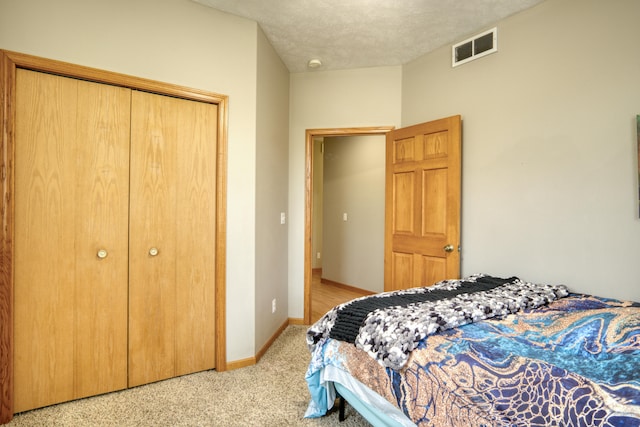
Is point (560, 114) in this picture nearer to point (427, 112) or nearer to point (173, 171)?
point (427, 112)

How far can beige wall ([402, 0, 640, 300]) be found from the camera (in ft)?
6.17

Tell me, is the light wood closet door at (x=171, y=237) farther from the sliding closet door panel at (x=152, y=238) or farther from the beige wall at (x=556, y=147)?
the beige wall at (x=556, y=147)

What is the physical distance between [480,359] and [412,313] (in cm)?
34

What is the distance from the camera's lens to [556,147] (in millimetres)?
2160

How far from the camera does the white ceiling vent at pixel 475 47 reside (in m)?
2.53

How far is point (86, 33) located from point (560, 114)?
3026 millimetres

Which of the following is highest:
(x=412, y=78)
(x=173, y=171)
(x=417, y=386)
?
(x=412, y=78)

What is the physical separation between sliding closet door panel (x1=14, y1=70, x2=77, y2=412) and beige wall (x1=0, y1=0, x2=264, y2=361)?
25 cm

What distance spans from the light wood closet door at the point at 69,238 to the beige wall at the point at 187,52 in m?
0.20

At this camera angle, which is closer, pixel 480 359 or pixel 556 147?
pixel 480 359

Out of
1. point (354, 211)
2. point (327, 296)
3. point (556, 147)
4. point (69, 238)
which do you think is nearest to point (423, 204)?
point (556, 147)

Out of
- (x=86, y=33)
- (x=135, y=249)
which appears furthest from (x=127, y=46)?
(x=135, y=249)

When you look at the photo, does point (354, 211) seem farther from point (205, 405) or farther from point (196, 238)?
point (205, 405)

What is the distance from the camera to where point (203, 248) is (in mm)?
2354
